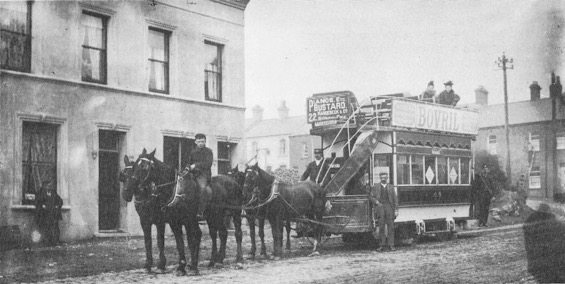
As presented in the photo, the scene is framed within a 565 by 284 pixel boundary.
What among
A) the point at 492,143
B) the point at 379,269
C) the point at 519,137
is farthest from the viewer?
the point at 492,143

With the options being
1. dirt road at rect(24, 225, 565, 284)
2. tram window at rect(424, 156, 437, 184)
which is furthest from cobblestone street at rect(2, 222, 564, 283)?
tram window at rect(424, 156, 437, 184)

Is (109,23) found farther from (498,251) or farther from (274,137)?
(274,137)

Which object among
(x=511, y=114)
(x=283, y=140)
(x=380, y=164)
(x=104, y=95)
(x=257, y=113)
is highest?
(x=257, y=113)

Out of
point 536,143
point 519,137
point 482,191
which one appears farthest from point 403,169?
point 519,137

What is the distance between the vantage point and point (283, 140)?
63.4 meters

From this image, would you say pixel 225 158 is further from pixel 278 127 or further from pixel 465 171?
pixel 278 127

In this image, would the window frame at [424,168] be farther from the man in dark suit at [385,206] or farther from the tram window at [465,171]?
the man in dark suit at [385,206]

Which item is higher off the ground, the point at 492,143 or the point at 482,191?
the point at 492,143

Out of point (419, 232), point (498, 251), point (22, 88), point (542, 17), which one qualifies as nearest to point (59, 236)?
point (22, 88)

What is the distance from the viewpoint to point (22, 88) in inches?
645

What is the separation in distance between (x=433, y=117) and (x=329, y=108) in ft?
10.1

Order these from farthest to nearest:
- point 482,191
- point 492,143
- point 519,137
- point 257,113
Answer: point 257,113, point 492,143, point 519,137, point 482,191

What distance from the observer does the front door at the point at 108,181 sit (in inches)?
728

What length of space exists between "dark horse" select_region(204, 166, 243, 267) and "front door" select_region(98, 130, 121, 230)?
682cm
